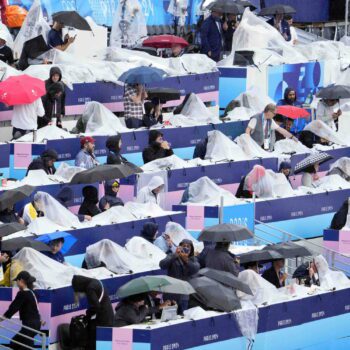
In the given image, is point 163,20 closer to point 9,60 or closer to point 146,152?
point 9,60

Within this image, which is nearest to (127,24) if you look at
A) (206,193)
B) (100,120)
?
(100,120)

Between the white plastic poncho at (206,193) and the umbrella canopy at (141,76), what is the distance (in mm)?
3555

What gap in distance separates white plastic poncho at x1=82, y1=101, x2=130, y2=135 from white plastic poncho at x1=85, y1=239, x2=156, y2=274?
5.80m

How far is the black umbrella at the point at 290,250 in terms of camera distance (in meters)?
25.2

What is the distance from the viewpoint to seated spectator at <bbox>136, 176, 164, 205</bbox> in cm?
2762

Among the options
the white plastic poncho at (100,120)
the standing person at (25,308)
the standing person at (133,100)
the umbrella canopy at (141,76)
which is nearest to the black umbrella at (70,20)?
the umbrella canopy at (141,76)

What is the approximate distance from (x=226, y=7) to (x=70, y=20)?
16.5 ft

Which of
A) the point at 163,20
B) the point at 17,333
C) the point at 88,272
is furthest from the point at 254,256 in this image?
the point at 163,20

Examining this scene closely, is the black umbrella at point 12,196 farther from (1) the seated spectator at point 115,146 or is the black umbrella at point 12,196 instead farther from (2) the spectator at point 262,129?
(2) the spectator at point 262,129

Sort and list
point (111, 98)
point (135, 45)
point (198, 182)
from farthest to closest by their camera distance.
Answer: point (135, 45) < point (111, 98) < point (198, 182)

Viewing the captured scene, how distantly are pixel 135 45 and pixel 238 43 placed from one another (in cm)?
228

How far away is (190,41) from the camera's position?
126 ft

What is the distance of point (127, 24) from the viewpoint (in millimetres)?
36094

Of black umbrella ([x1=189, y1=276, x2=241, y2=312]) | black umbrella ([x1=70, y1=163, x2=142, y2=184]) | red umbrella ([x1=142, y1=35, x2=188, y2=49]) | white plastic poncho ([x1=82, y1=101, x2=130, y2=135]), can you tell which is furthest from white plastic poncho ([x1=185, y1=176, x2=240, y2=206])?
red umbrella ([x1=142, y1=35, x2=188, y2=49])
